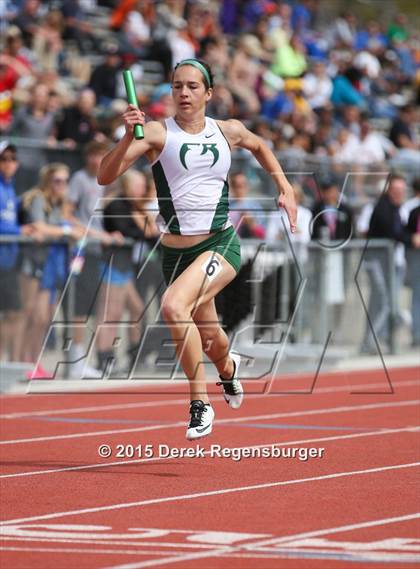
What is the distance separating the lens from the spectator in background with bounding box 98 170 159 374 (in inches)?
584

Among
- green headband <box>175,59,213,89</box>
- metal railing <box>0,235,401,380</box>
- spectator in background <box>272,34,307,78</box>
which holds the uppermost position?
spectator in background <box>272,34,307,78</box>

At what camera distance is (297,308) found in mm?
16344

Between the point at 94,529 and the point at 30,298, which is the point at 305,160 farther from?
the point at 94,529

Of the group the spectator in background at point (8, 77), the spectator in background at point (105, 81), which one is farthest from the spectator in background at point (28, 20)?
the spectator in background at point (8, 77)

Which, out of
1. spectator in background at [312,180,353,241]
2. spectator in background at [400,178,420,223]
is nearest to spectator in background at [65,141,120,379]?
spectator in background at [312,180,353,241]

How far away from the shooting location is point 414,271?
18391mm

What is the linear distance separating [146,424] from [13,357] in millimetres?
3327

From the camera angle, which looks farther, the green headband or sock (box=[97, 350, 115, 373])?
sock (box=[97, 350, 115, 373])

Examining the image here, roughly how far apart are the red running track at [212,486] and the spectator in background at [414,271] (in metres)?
5.32

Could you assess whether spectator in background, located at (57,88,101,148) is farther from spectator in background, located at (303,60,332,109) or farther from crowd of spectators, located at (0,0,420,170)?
spectator in background, located at (303,60,332,109)

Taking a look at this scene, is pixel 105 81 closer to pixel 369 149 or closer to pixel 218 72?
pixel 218 72

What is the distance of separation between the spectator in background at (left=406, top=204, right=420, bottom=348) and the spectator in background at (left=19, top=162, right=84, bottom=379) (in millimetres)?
5155

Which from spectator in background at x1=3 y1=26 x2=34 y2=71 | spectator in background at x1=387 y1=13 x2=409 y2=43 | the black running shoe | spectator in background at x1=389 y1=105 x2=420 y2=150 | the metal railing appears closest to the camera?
the black running shoe

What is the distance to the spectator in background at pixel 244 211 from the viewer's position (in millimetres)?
15594
